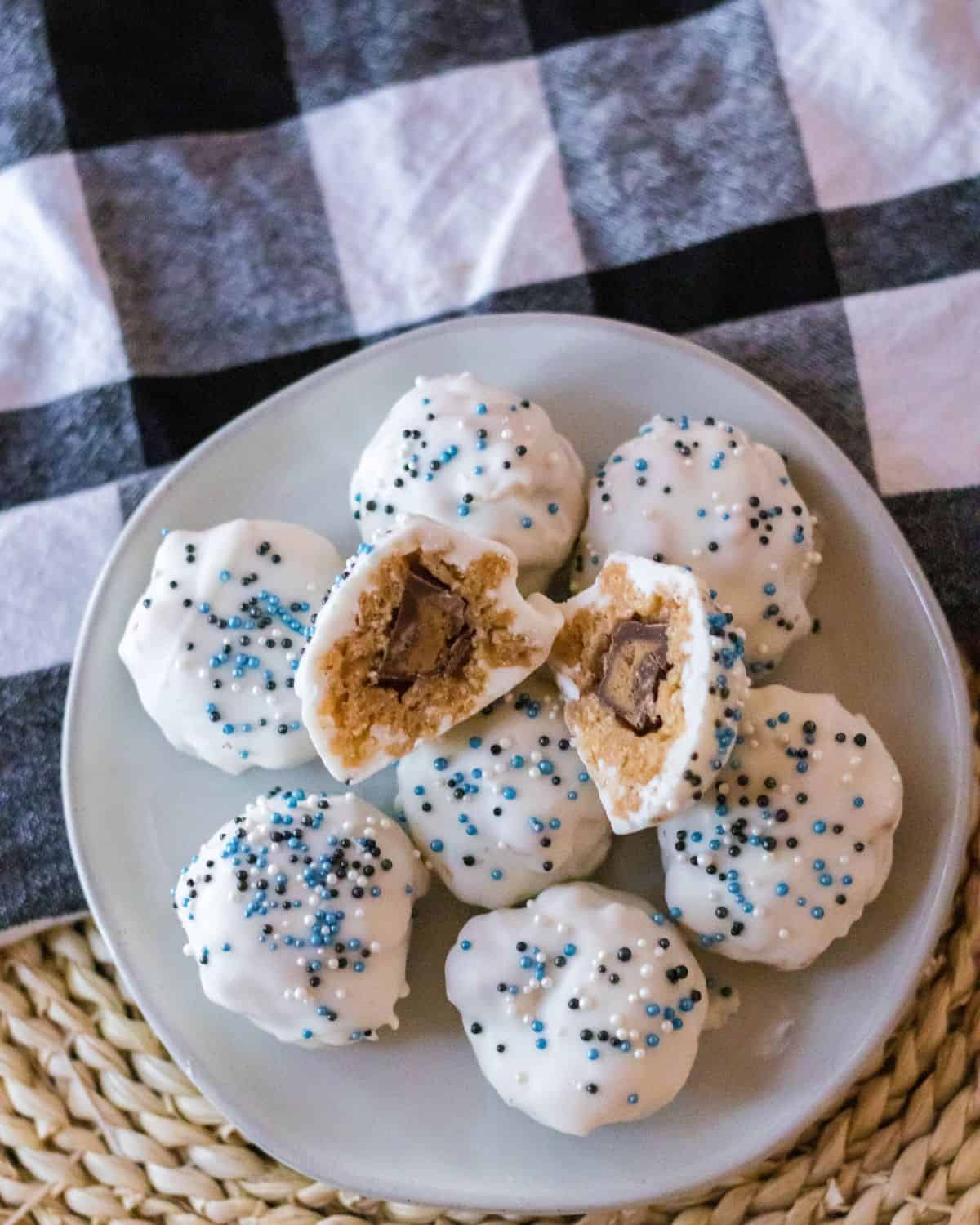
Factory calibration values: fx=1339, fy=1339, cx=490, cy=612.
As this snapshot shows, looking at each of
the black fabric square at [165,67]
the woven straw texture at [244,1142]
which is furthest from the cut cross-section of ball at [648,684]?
the black fabric square at [165,67]

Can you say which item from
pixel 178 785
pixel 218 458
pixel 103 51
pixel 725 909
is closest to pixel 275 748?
pixel 178 785

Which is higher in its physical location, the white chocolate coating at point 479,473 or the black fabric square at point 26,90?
the black fabric square at point 26,90

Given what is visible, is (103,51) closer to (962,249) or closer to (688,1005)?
(962,249)

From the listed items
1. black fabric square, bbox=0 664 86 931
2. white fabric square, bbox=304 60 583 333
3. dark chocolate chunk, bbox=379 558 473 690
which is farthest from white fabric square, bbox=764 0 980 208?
black fabric square, bbox=0 664 86 931

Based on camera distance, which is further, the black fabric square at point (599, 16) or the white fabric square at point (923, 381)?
the black fabric square at point (599, 16)

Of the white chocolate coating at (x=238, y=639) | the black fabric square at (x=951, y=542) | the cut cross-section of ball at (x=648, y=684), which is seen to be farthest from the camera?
the black fabric square at (x=951, y=542)

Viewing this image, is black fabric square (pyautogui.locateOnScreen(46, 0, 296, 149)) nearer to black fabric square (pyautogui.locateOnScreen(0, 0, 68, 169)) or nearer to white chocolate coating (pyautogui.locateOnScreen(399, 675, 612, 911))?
black fabric square (pyautogui.locateOnScreen(0, 0, 68, 169))

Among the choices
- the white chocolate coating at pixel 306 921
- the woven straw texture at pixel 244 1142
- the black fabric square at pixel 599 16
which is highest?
the black fabric square at pixel 599 16

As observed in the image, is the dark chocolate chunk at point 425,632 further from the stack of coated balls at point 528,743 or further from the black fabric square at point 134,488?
the black fabric square at point 134,488
